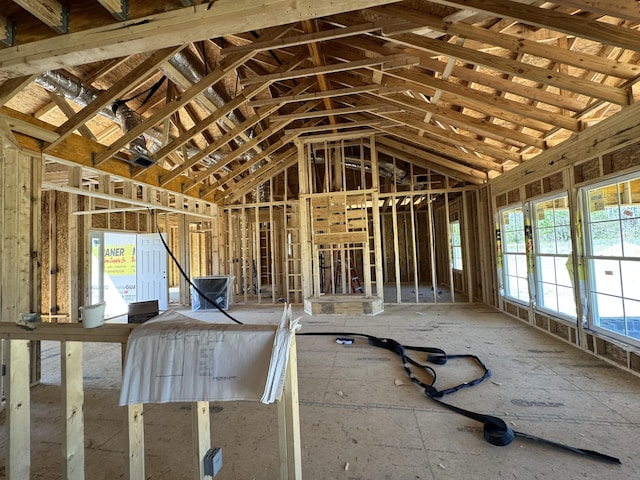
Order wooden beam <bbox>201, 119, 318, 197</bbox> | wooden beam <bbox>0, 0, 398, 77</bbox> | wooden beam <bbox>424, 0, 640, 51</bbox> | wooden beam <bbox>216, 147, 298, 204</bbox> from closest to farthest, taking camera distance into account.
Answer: wooden beam <bbox>0, 0, 398, 77</bbox> → wooden beam <bbox>424, 0, 640, 51</bbox> → wooden beam <bbox>201, 119, 318, 197</bbox> → wooden beam <bbox>216, 147, 298, 204</bbox>

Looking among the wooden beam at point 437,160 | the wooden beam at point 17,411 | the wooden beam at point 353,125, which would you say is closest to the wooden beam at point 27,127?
the wooden beam at point 17,411

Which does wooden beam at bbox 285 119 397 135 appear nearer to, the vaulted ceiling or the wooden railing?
the vaulted ceiling

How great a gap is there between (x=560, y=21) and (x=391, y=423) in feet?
12.0

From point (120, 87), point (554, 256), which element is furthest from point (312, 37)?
point (554, 256)

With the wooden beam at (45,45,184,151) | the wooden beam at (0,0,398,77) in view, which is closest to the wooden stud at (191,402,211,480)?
the wooden beam at (0,0,398,77)

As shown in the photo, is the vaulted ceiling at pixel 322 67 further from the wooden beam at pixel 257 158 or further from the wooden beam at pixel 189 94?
the wooden beam at pixel 257 158

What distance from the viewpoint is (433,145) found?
6.03 metres

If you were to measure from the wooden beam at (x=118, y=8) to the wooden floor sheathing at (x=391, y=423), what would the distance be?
115 inches

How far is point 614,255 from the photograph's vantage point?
326 centimetres

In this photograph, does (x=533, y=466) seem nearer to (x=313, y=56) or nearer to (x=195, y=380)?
(x=195, y=380)

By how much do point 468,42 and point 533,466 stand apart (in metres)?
4.25

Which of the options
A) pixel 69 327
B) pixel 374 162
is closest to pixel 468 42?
pixel 374 162

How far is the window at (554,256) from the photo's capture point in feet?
13.3

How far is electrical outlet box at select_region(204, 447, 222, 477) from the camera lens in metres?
1.45
